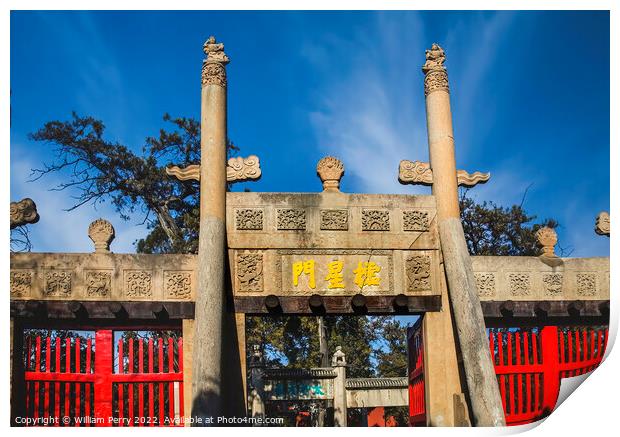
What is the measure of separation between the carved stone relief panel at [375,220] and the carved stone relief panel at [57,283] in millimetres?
4119

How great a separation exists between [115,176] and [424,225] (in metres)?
11.5

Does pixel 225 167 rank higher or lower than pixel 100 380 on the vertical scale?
higher

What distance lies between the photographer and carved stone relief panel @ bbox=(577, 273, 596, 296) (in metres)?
10.7

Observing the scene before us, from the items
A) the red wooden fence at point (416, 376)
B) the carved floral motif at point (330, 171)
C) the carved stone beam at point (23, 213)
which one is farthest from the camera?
the red wooden fence at point (416, 376)

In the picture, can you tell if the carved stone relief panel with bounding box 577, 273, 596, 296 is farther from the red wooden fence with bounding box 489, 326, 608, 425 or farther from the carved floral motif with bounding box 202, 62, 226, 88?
the carved floral motif with bounding box 202, 62, 226, 88

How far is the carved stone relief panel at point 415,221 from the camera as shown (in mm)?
10266

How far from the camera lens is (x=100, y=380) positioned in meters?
9.38

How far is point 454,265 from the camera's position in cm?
948

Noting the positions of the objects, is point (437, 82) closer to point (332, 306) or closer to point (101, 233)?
point (332, 306)

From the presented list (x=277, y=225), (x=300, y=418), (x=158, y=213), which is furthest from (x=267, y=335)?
(x=277, y=225)

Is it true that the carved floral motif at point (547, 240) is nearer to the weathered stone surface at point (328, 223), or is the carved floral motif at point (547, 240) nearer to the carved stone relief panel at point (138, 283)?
the weathered stone surface at point (328, 223)

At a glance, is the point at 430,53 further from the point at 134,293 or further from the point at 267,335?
the point at 267,335

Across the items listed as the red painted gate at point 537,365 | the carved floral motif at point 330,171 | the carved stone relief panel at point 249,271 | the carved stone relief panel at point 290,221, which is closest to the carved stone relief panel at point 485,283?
the red painted gate at point 537,365

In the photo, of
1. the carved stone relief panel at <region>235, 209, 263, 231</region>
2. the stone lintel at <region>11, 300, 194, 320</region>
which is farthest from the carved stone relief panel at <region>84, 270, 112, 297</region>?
the carved stone relief panel at <region>235, 209, 263, 231</region>
